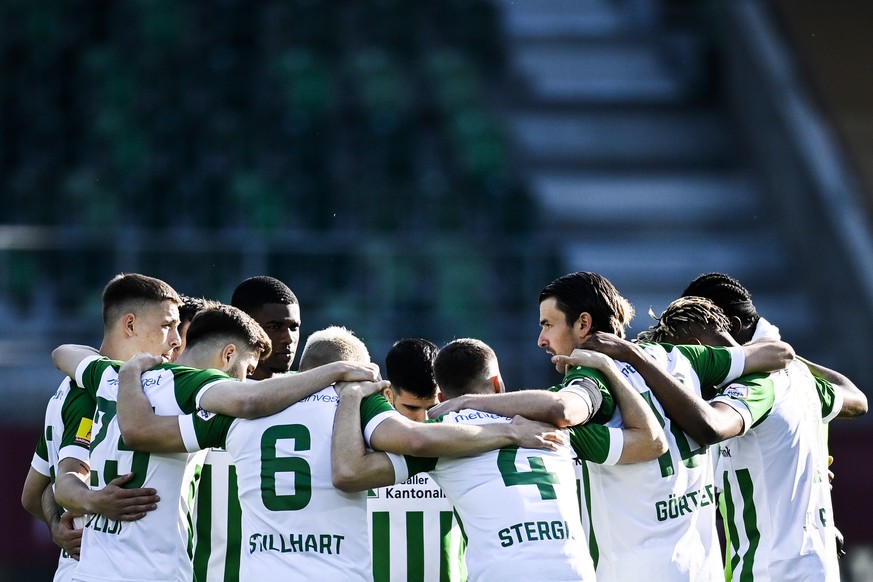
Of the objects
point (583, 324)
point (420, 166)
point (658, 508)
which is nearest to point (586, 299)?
point (583, 324)

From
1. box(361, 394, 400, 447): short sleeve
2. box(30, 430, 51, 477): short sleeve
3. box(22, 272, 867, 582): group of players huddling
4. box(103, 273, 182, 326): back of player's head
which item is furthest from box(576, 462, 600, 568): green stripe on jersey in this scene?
box(30, 430, 51, 477): short sleeve

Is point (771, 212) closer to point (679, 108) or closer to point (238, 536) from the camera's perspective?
point (679, 108)

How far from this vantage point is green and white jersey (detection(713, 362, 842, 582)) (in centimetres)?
530

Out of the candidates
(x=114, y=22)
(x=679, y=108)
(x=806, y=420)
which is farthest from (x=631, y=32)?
(x=806, y=420)

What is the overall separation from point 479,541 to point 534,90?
1665cm

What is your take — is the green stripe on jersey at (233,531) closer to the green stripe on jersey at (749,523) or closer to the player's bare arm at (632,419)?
the player's bare arm at (632,419)

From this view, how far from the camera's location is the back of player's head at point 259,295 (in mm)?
6004

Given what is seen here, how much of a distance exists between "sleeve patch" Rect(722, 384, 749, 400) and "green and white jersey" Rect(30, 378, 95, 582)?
8.60 feet

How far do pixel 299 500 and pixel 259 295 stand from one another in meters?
1.62

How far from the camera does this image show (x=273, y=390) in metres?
4.66

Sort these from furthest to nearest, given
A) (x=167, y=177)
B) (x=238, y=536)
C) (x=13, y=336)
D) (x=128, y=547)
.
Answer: (x=167, y=177) < (x=13, y=336) < (x=238, y=536) < (x=128, y=547)

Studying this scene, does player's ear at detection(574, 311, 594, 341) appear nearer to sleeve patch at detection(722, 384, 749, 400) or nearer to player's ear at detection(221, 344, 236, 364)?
sleeve patch at detection(722, 384, 749, 400)

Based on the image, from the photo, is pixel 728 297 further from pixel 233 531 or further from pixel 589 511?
pixel 233 531

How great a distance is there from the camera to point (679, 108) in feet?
67.9
